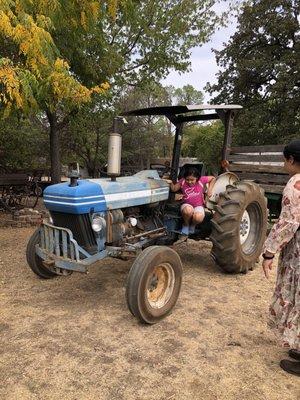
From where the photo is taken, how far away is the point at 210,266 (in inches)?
239

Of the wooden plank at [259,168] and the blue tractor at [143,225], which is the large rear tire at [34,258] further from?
the wooden plank at [259,168]

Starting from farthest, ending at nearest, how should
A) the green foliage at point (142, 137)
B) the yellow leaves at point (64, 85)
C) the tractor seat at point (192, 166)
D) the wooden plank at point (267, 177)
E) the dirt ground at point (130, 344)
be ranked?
1. the green foliage at point (142, 137)
2. the wooden plank at point (267, 177)
3. the tractor seat at point (192, 166)
4. the yellow leaves at point (64, 85)
5. the dirt ground at point (130, 344)

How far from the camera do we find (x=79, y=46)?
377 inches

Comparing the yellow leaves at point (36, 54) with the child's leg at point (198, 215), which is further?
the child's leg at point (198, 215)

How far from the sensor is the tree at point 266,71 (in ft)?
61.2

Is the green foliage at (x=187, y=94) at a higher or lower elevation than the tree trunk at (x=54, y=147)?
higher

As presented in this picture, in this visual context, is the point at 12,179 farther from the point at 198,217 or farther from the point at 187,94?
the point at 187,94

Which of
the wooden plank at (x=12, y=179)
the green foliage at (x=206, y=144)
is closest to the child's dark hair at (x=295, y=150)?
the wooden plank at (x=12, y=179)

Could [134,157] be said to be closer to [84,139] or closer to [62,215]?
[84,139]

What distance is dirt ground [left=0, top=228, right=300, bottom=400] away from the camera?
9.81ft

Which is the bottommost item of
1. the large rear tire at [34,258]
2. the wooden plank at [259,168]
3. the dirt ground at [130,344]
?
the dirt ground at [130,344]

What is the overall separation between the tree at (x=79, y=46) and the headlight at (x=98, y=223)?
1.55 m

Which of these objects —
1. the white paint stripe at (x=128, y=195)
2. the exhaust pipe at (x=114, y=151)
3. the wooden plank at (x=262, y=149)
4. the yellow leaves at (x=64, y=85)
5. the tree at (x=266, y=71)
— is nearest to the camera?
the exhaust pipe at (x=114, y=151)

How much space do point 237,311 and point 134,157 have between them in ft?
68.1
